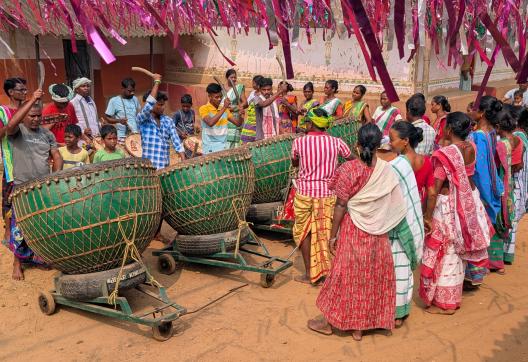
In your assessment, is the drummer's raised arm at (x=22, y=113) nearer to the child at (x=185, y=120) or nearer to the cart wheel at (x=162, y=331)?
the cart wheel at (x=162, y=331)

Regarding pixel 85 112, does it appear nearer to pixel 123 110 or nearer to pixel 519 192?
pixel 123 110

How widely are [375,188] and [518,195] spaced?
2817 mm

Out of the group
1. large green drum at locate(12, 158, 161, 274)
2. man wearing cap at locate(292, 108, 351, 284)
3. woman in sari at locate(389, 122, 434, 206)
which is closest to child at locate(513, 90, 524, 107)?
man wearing cap at locate(292, 108, 351, 284)

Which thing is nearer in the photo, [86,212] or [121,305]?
[86,212]

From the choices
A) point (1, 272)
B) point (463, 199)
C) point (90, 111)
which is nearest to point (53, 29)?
point (90, 111)

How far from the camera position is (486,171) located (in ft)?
17.3

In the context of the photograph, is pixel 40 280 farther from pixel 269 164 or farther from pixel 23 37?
pixel 23 37

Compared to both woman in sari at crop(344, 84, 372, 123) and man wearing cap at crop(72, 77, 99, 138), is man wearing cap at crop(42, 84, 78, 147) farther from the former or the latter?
woman in sari at crop(344, 84, 372, 123)

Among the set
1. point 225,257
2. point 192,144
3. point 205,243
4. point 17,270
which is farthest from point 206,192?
point 192,144

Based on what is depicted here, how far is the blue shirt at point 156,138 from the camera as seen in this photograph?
Answer: 653 centimetres

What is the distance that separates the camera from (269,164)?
6.50 m

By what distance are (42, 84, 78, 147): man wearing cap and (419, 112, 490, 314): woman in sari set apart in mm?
4354

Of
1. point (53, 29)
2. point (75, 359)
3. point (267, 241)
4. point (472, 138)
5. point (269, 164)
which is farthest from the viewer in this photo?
point (53, 29)

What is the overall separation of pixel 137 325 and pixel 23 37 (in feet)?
32.3
